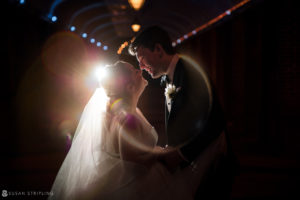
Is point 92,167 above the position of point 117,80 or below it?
below

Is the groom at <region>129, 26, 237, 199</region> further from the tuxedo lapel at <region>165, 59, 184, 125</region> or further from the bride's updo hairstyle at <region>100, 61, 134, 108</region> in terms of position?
the bride's updo hairstyle at <region>100, 61, 134, 108</region>

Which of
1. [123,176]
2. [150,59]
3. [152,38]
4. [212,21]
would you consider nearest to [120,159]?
[123,176]

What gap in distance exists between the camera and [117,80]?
1.70 m

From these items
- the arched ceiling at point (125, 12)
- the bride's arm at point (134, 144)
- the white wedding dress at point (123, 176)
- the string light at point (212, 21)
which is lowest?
the white wedding dress at point (123, 176)

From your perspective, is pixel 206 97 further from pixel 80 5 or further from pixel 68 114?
pixel 80 5

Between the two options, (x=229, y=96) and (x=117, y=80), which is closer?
(x=117, y=80)

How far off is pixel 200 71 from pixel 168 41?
1.42ft

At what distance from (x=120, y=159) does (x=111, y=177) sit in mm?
166

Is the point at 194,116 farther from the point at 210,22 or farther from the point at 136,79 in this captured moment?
the point at 210,22

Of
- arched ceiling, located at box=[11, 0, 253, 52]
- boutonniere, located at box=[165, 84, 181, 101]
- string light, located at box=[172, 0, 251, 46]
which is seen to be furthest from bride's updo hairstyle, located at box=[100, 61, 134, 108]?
string light, located at box=[172, 0, 251, 46]

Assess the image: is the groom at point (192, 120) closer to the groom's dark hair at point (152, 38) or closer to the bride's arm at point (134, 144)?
the groom's dark hair at point (152, 38)

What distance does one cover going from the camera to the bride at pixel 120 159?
156 cm

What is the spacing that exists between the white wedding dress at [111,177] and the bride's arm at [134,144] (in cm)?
4

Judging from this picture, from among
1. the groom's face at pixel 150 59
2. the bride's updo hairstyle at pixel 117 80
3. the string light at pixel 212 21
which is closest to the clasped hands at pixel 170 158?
the bride's updo hairstyle at pixel 117 80
